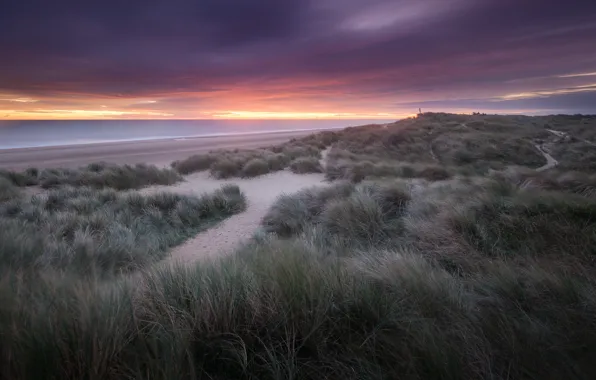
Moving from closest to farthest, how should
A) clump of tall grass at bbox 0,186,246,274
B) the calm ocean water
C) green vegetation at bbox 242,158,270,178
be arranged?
clump of tall grass at bbox 0,186,246,274, green vegetation at bbox 242,158,270,178, the calm ocean water

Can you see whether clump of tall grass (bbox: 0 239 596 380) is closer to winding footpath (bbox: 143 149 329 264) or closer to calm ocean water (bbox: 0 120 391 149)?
winding footpath (bbox: 143 149 329 264)

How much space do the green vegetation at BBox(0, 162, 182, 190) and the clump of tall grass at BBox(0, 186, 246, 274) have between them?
9.07 ft

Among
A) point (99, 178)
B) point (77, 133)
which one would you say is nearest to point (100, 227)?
point (99, 178)

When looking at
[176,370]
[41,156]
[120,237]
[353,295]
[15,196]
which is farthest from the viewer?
[41,156]

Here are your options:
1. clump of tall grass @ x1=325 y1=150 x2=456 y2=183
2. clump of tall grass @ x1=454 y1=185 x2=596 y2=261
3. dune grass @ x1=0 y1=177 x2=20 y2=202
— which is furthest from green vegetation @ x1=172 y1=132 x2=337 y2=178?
clump of tall grass @ x1=454 y1=185 x2=596 y2=261

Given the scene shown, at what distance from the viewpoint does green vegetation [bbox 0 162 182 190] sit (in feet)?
42.1

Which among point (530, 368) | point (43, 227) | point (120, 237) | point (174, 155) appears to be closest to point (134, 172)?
point (43, 227)

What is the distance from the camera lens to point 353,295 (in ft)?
8.04

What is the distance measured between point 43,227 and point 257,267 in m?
5.40

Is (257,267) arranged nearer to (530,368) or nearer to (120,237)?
(530,368)

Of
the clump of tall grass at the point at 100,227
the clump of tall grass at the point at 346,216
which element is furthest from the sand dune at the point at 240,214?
the clump of tall grass at the point at 346,216

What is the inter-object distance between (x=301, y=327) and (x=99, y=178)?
1389 cm

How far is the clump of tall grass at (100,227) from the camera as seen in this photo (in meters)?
4.27

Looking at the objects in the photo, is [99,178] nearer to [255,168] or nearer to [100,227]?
[255,168]
